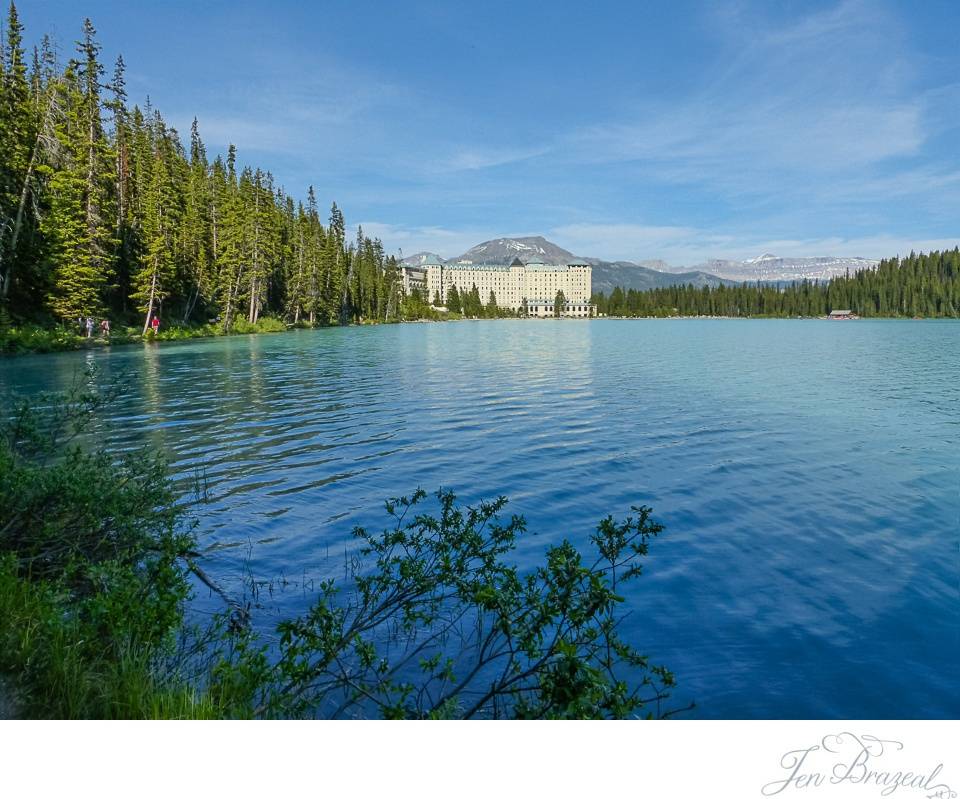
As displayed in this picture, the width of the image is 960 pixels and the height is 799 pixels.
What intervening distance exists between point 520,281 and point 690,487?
177688mm

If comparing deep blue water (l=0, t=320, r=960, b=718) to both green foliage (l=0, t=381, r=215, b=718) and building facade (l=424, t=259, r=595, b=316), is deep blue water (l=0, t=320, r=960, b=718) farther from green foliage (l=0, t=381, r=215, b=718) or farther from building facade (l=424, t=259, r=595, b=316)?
building facade (l=424, t=259, r=595, b=316)

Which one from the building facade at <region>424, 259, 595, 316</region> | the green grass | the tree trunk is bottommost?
→ the green grass

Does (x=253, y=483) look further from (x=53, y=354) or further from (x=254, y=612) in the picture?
(x=53, y=354)

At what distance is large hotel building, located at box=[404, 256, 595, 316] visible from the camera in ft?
566

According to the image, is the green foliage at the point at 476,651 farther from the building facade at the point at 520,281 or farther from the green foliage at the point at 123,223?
the building facade at the point at 520,281

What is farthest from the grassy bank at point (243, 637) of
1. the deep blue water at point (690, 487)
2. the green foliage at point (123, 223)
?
the green foliage at point (123, 223)

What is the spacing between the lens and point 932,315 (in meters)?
15.9

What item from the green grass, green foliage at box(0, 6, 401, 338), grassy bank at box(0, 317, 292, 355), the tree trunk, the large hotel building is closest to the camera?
the green grass

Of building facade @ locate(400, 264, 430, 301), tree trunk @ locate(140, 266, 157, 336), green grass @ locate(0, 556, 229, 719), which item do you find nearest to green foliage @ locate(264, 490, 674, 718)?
green grass @ locate(0, 556, 229, 719)

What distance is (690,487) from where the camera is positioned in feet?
24.8

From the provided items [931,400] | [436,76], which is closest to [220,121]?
[436,76]

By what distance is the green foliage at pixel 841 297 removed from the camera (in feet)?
33.9

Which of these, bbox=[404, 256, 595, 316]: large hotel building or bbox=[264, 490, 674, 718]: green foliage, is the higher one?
bbox=[404, 256, 595, 316]: large hotel building
